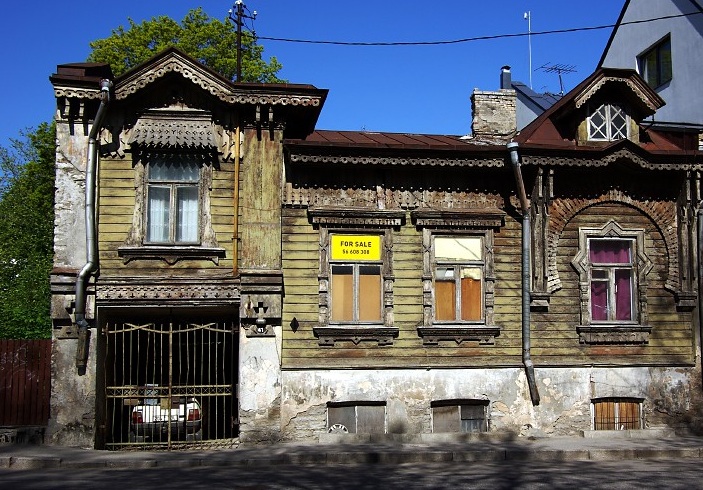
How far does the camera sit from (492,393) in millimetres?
15188

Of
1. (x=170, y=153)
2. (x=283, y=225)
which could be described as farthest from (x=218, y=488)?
(x=170, y=153)

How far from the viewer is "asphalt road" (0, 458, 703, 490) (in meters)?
10.3

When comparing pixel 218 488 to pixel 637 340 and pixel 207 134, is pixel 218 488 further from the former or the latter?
pixel 637 340

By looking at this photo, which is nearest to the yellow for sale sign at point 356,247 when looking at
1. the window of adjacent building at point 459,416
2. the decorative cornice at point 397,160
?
the decorative cornice at point 397,160

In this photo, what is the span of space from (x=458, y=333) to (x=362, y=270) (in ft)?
6.96

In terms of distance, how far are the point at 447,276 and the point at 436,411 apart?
98.8 inches

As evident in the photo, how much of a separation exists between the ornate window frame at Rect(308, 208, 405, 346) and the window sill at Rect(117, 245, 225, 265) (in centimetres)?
187

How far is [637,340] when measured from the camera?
51.5ft

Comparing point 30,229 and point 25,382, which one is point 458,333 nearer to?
point 25,382

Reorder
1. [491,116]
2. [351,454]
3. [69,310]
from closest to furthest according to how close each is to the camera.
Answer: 1. [351,454]
2. [69,310]
3. [491,116]

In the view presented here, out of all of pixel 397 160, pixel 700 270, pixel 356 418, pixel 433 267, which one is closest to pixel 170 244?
pixel 397 160

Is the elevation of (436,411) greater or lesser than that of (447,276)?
lesser

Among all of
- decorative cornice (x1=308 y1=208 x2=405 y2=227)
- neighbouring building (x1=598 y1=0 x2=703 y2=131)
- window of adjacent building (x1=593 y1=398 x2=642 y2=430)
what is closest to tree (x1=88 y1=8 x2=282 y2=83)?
neighbouring building (x1=598 y1=0 x2=703 y2=131)

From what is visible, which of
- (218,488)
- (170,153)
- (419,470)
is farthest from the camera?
(170,153)
